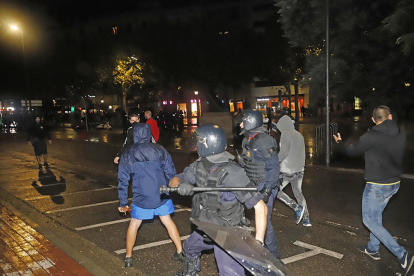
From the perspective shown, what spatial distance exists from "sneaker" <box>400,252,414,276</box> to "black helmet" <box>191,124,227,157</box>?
243 cm

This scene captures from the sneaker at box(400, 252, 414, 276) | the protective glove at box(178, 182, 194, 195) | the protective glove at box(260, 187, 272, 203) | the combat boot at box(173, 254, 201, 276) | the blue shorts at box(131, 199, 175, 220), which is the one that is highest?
the protective glove at box(178, 182, 194, 195)

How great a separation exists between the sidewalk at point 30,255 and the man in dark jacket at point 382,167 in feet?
11.1

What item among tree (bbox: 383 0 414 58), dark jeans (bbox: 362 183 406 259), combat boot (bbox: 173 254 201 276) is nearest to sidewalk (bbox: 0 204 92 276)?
combat boot (bbox: 173 254 201 276)

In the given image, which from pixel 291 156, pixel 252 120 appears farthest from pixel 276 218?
pixel 252 120

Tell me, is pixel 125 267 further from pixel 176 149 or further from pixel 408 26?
pixel 176 149

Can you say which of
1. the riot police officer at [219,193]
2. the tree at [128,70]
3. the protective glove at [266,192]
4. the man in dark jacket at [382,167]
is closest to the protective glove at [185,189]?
the riot police officer at [219,193]

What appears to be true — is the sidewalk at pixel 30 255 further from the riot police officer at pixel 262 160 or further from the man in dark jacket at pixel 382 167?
the man in dark jacket at pixel 382 167

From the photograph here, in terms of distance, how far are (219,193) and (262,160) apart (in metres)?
1.20

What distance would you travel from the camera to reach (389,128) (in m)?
3.61

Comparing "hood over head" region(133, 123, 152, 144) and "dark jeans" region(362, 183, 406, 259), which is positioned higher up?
"hood over head" region(133, 123, 152, 144)

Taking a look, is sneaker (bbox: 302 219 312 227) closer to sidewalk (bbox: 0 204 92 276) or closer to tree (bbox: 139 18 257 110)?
sidewalk (bbox: 0 204 92 276)

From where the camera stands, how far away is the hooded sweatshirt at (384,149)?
3604 millimetres

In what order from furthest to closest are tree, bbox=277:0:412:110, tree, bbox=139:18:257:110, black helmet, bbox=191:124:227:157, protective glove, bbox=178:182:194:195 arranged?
tree, bbox=139:18:257:110 → tree, bbox=277:0:412:110 → black helmet, bbox=191:124:227:157 → protective glove, bbox=178:182:194:195

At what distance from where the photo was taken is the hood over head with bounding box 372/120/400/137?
3613 millimetres
